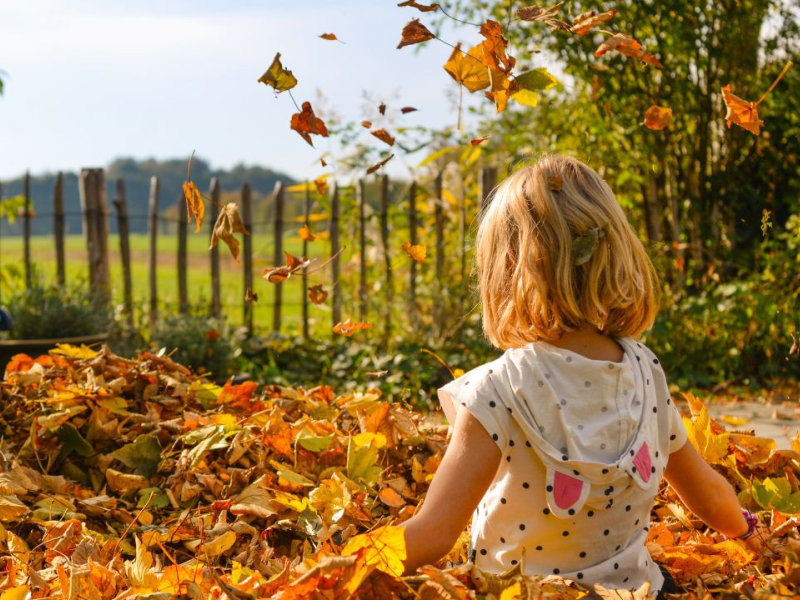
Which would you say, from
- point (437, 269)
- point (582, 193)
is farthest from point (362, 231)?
point (582, 193)

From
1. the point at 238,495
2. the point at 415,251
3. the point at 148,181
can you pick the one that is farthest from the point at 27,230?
the point at 148,181

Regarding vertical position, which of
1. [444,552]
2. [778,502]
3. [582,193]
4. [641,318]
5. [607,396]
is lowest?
[778,502]

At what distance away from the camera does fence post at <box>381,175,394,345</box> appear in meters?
6.50

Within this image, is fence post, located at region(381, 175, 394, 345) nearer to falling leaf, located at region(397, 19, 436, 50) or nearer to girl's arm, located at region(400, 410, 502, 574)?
falling leaf, located at region(397, 19, 436, 50)

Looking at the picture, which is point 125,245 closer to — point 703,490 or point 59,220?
point 59,220

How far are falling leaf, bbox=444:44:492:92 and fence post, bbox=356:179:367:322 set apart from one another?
4.81 metres

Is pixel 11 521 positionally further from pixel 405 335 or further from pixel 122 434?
pixel 405 335

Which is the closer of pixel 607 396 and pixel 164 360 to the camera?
pixel 607 396

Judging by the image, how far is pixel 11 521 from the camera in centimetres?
213

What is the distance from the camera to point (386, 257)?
668cm

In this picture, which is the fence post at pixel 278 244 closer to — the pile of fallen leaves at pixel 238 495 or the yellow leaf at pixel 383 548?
the pile of fallen leaves at pixel 238 495

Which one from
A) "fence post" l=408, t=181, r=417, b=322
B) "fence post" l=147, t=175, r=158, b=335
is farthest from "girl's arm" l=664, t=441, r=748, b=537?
"fence post" l=147, t=175, r=158, b=335

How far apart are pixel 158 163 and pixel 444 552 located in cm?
8967

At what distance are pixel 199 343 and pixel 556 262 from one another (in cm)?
443
